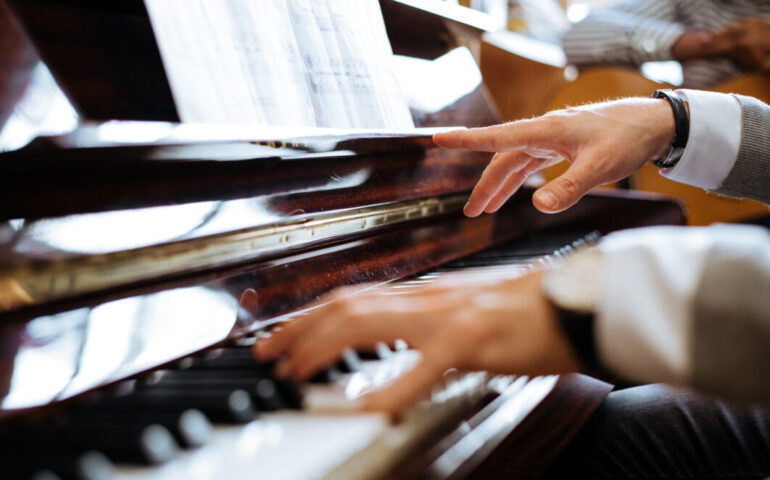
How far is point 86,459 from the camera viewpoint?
17.5 inches

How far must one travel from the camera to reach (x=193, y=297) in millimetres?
719

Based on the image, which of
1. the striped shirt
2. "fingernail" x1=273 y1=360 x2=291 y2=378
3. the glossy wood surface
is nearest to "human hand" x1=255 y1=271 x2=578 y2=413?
"fingernail" x1=273 y1=360 x2=291 y2=378

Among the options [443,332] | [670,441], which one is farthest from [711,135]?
[443,332]

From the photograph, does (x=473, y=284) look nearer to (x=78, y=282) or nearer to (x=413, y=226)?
(x=78, y=282)

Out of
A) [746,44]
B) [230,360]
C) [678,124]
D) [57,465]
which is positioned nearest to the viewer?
[57,465]

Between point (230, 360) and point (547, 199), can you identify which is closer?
point (230, 360)

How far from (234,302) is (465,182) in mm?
696

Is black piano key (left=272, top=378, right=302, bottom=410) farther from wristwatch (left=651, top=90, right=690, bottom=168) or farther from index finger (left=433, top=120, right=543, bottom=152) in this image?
wristwatch (left=651, top=90, right=690, bottom=168)

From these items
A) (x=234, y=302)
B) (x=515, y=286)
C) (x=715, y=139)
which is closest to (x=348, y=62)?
(x=234, y=302)

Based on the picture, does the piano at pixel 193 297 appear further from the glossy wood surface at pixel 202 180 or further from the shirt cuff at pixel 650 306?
the shirt cuff at pixel 650 306

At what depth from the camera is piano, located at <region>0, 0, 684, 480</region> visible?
487mm

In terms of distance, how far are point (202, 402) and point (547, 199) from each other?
0.65m

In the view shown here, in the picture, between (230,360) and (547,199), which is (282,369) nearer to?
(230,360)

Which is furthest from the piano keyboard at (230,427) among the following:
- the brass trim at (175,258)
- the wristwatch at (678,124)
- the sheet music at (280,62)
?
the wristwatch at (678,124)
